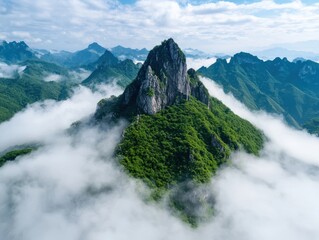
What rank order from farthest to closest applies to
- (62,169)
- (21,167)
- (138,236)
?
(21,167) → (62,169) → (138,236)

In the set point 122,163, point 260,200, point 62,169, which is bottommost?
point 260,200

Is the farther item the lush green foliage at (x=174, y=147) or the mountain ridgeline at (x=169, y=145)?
the lush green foliage at (x=174, y=147)

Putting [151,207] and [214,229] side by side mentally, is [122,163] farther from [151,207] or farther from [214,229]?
[214,229]

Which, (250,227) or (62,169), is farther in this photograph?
(62,169)

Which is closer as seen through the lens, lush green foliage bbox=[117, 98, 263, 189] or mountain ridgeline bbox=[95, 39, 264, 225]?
mountain ridgeline bbox=[95, 39, 264, 225]

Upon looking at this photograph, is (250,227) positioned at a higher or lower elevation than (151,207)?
lower

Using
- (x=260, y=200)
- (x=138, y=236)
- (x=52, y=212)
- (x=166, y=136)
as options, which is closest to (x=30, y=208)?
(x=52, y=212)

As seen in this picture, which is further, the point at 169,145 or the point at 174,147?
the point at 169,145

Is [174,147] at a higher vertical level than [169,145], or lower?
lower
